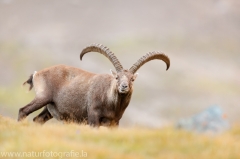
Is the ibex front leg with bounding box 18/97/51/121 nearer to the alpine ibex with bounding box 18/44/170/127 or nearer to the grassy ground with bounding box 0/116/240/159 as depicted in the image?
the alpine ibex with bounding box 18/44/170/127

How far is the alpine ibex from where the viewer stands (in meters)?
17.8

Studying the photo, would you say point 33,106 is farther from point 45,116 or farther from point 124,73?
point 124,73

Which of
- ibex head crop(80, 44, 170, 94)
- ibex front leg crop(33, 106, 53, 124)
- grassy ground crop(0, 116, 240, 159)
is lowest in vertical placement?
grassy ground crop(0, 116, 240, 159)

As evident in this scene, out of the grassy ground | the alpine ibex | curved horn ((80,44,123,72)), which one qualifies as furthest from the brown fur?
the grassy ground

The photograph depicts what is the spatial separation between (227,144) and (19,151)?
472cm

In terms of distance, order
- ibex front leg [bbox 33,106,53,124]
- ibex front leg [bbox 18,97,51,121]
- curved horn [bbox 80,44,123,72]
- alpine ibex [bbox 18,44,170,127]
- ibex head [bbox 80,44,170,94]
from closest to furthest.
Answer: ibex head [bbox 80,44,170,94] < alpine ibex [bbox 18,44,170,127] < curved horn [bbox 80,44,123,72] < ibex front leg [bbox 18,97,51,121] < ibex front leg [bbox 33,106,53,124]

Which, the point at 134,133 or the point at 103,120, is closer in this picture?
the point at 134,133

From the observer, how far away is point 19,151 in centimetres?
1156

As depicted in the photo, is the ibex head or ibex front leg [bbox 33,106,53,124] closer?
the ibex head

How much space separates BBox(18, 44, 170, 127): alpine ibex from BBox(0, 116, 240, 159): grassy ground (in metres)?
4.16

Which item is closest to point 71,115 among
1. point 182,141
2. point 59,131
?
point 59,131

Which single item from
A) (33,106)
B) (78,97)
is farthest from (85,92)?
(33,106)

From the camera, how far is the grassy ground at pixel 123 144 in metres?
11.3

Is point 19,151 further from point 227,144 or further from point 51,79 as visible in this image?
point 51,79
